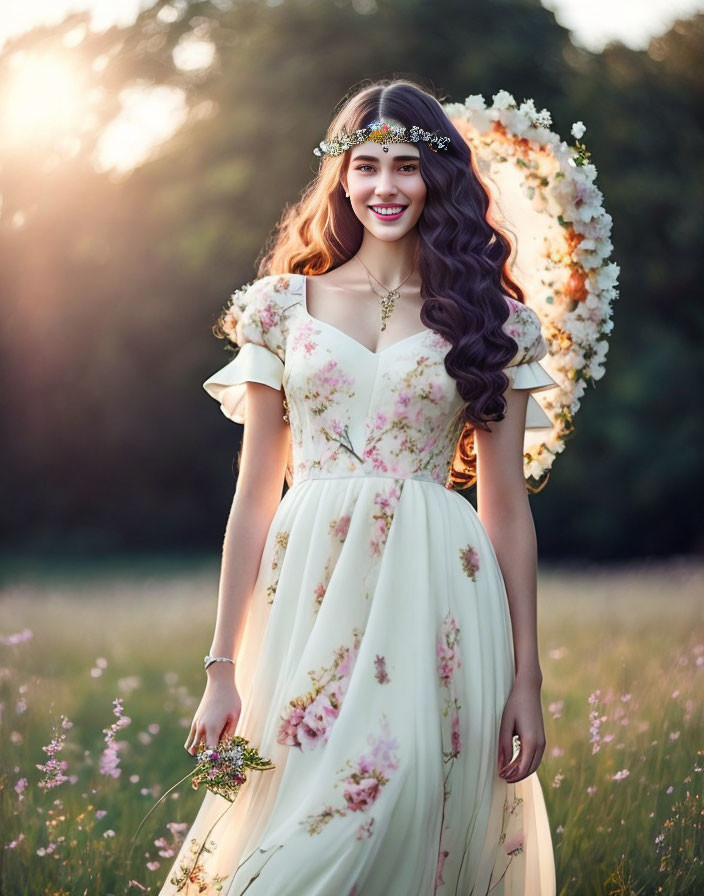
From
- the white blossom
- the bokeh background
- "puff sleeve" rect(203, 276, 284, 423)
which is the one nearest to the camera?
"puff sleeve" rect(203, 276, 284, 423)

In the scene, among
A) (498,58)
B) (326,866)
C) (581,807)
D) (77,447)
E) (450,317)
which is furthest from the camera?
(77,447)

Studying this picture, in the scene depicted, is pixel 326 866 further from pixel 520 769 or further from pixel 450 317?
pixel 450 317

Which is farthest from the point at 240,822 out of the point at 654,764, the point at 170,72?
the point at 170,72

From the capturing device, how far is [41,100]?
7.65 m

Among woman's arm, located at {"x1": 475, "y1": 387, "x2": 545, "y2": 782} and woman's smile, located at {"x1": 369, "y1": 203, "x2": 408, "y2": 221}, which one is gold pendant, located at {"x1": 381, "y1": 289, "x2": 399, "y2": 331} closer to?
woman's smile, located at {"x1": 369, "y1": 203, "x2": 408, "y2": 221}

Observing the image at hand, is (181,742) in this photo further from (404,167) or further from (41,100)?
(41,100)

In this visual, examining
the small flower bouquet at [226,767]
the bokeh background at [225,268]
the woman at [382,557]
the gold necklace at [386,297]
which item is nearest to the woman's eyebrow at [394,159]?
the woman at [382,557]

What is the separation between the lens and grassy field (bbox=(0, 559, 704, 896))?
3650mm

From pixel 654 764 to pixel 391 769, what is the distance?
6.45 ft

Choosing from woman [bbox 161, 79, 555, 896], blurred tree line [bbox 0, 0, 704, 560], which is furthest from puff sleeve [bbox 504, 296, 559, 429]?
blurred tree line [bbox 0, 0, 704, 560]

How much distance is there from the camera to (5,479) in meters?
14.6

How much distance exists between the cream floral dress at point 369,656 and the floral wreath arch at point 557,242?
495mm

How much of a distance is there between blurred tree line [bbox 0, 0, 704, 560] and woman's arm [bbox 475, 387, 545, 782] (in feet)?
33.5

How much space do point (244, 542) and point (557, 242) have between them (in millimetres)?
1390
